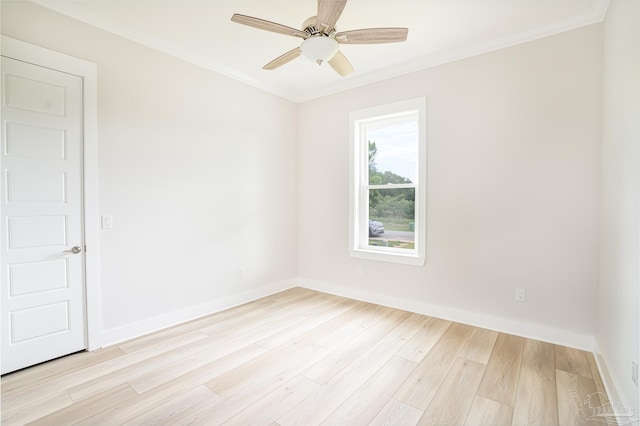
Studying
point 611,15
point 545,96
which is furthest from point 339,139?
point 611,15

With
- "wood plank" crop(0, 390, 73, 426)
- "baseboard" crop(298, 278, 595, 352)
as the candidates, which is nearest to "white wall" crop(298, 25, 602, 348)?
"baseboard" crop(298, 278, 595, 352)

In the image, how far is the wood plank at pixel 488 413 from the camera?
5.55 feet

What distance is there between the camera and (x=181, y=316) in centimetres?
312

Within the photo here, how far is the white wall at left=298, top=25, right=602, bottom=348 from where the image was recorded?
98.8 inches

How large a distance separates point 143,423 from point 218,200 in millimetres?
2226

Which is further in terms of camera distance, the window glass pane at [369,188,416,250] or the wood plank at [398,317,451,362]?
the window glass pane at [369,188,416,250]

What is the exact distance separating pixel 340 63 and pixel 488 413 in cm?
267

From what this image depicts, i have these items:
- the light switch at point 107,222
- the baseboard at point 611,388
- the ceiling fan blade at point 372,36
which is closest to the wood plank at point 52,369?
the light switch at point 107,222

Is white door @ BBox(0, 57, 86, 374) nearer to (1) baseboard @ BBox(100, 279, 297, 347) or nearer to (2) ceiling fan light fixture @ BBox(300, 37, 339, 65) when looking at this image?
(1) baseboard @ BBox(100, 279, 297, 347)

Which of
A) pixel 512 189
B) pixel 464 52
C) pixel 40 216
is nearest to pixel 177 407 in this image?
pixel 40 216

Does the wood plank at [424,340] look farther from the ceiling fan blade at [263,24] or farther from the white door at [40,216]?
the white door at [40,216]

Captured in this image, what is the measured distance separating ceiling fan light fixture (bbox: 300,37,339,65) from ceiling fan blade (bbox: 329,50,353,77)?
24cm

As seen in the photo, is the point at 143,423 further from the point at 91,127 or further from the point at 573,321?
the point at 573,321

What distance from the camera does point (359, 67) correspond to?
3418mm
